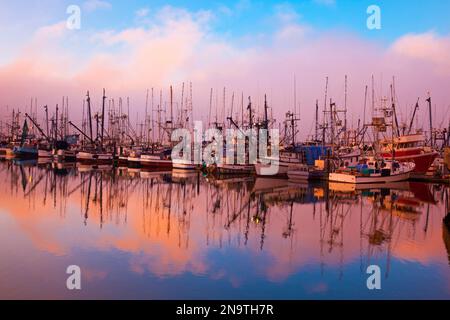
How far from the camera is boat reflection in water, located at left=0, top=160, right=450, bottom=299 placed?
35.7 feet

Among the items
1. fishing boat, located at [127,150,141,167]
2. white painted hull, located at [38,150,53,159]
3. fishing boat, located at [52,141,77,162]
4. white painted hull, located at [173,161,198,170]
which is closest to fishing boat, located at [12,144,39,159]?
white painted hull, located at [38,150,53,159]

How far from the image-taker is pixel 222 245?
1573 cm

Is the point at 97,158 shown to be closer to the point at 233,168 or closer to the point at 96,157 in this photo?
the point at 96,157

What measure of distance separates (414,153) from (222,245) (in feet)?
114

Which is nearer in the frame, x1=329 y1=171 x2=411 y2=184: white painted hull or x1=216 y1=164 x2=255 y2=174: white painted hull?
x1=329 y1=171 x2=411 y2=184: white painted hull

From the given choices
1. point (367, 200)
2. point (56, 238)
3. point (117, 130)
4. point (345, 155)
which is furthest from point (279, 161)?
point (117, 130)

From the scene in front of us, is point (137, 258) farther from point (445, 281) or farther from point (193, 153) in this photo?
point (193, 153)

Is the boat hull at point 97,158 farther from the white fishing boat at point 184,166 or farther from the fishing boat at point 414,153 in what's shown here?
the fishing boat at point 414,153

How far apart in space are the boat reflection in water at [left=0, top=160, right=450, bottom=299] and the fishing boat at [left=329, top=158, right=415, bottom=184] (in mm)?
6588

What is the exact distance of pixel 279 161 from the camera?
45.8m

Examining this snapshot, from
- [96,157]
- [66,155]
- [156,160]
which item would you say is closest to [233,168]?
[156,160]

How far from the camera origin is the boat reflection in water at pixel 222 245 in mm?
10883

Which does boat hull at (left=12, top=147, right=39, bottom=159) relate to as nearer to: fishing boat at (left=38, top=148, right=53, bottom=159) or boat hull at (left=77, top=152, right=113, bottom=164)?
fishing boat at (left=38, top=148, right=53, bottom=159)

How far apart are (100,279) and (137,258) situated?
2.20 m
